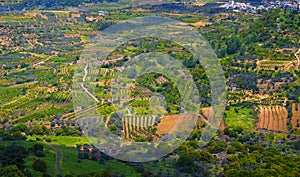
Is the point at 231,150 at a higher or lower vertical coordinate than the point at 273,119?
higher

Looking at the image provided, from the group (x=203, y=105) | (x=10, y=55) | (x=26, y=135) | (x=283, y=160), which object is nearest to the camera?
(x=283, y=160)

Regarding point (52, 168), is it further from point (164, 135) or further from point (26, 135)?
point (164, 135)

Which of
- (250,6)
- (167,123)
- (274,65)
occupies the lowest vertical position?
(167,123)

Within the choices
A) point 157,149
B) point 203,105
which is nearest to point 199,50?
point 203,105

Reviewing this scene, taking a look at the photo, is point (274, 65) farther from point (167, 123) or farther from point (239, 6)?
point (239, 6)

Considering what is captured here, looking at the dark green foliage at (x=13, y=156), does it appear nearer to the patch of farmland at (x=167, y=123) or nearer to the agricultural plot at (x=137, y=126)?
the agricultural plot at (x=137, y=126)

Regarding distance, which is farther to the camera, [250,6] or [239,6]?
[239,6]

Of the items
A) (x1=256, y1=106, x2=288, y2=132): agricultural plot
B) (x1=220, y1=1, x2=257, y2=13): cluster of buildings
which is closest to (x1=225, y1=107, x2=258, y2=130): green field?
(x1=256, y1=106, x2=288, y2=132): agricultural plot

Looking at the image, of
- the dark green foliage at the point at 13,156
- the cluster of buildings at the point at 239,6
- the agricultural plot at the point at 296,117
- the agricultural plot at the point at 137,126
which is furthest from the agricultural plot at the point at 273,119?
the cluster of buildings at the point at 239,6

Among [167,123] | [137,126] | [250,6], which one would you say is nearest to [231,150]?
[167,123]
